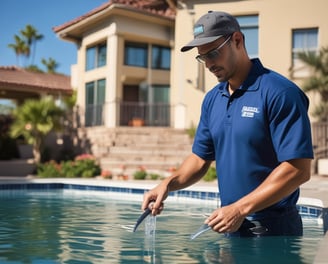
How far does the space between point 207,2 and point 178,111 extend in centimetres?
497

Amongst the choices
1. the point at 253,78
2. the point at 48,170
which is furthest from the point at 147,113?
the point at 253,78

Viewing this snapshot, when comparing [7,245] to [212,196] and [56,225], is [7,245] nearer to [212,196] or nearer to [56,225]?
[56,225]

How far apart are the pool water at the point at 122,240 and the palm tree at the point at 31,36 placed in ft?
185

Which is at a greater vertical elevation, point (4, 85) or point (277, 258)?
point (4, 85)

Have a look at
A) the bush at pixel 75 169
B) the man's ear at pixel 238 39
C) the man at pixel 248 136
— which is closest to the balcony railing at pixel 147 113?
the bush at pixel 75 169

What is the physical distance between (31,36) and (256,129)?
63.7 metres

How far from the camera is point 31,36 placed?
6256cm

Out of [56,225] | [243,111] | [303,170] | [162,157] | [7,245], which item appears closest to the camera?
[303,170]

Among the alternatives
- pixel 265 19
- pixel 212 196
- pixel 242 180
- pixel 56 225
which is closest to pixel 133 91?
pixel 265 19

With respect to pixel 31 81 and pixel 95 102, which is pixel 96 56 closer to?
pixel 95 102

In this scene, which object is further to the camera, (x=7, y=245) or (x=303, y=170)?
(x=7, y=245)

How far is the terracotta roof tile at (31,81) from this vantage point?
77.3 feet

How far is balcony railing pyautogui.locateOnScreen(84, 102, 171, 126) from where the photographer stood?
896 inches

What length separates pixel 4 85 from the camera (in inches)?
903
